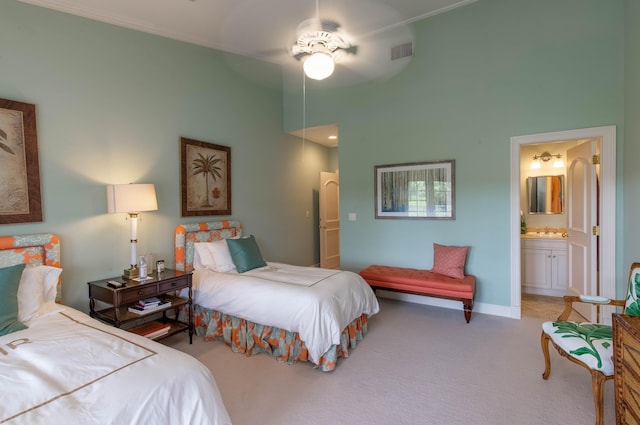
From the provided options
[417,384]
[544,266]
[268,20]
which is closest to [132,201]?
[268,20]

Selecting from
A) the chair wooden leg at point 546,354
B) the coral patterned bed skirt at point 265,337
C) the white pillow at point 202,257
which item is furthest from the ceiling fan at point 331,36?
the chair wooden leg at point 546,354

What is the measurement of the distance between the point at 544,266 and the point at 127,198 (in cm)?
551

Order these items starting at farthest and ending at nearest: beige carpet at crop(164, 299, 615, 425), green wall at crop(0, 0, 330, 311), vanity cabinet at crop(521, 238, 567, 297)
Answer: vanity cabinet at crop(521, 238, 567, 297) → green wall at crop(0, 0, 330, 311) → beige carpet at crop(164, 299, 615, 425)

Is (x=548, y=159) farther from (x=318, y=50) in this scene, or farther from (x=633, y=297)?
(x=318, y=50)

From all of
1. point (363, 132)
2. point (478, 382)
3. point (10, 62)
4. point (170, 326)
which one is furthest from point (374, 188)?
point (10, 62)

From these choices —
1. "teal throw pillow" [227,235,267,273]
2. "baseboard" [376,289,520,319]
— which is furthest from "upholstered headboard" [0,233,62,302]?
"baseboard" [376,289,520,319]

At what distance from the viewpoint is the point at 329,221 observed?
19.9ft

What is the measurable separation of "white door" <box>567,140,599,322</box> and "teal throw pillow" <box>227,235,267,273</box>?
3743mm

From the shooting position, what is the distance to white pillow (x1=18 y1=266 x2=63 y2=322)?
2113mm

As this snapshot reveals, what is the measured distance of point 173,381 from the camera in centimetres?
138

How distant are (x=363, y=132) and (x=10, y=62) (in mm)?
3880

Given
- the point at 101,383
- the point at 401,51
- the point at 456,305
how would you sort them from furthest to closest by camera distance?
1. the point at 401,51
2. the point at 456,305
3. the point at 101,383

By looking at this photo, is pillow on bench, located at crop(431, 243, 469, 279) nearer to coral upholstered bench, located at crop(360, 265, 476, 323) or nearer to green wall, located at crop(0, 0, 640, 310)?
coral upholstered bench, located at crop(360, 265, 476, 323)

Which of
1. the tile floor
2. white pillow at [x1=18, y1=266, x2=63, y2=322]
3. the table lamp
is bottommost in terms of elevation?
the tile floor
